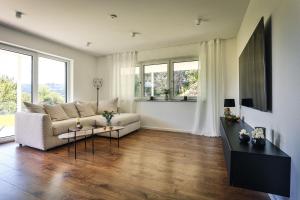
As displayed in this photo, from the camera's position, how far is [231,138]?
1873mm

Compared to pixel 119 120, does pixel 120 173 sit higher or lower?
lower

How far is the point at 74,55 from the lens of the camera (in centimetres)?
501

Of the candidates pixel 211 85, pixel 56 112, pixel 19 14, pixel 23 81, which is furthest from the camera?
pixel 211 85

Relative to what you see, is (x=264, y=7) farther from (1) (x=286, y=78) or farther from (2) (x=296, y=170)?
(2) (x=296, y=170)

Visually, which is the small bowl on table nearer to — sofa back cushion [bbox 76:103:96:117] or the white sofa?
the white sofa

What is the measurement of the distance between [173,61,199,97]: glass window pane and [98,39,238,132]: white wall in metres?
0.26

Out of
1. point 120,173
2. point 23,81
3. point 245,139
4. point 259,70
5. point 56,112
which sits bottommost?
point 120,173

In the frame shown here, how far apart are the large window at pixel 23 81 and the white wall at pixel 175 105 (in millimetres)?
2425

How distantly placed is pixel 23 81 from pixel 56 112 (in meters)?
1.10

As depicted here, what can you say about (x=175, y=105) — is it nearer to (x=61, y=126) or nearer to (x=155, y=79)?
(x=155, y=79)

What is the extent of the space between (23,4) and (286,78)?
3.44 metres

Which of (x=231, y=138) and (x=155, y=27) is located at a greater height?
(x=155, y=27)

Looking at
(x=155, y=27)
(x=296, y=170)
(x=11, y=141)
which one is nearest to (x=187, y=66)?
(x=155, y=27)

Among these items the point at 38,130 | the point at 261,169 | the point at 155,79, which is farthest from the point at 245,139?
the point at 155,79
